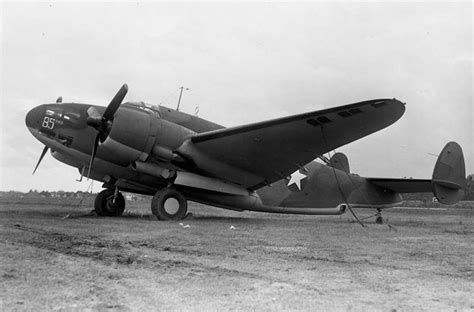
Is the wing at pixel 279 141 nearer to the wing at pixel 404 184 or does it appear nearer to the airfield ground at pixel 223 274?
the airfield ground at pixel 223 274

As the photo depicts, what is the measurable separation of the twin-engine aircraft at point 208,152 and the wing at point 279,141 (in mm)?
23

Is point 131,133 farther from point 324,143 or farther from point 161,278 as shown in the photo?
point 161,278

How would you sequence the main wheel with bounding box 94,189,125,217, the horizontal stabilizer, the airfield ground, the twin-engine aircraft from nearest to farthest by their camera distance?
1. the airfield ground
2. the twin-engine aircraft
3. the horizontal stabilizer
4. the main wheel with bounding box 94,189,125,217

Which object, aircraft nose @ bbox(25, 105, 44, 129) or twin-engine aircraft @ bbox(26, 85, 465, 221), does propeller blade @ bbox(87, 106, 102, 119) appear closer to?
twin-engine aircraft @ bbox(26, 85, 465, 221)

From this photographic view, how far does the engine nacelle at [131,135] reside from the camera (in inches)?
409

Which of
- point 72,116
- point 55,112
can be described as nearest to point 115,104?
point 72,116

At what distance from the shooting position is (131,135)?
10.5m

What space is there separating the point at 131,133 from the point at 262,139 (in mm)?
3055

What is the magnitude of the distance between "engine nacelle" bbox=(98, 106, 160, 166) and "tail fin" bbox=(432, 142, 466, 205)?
7.34 meters

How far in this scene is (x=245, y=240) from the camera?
730 cm

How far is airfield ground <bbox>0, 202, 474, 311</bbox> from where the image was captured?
10.8 feet

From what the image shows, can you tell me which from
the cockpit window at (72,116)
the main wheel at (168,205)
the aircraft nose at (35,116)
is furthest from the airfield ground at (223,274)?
the cockpit window at (72,116)

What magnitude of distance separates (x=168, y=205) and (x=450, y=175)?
740 centimetres

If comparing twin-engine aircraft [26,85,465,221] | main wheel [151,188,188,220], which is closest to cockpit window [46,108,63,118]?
twin-engine aircraft [26,85,465,221]
